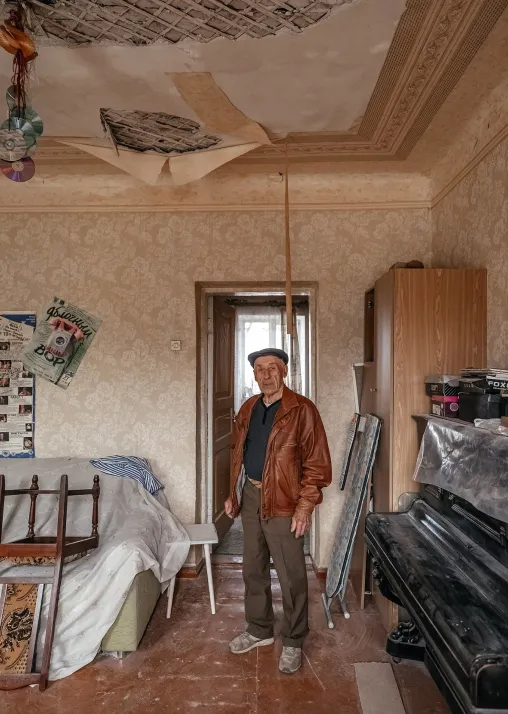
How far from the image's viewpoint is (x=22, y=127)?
1816mm

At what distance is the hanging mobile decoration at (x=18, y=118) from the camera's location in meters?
1.78

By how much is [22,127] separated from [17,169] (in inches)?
6.7

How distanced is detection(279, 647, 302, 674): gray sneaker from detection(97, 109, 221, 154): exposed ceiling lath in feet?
9.17

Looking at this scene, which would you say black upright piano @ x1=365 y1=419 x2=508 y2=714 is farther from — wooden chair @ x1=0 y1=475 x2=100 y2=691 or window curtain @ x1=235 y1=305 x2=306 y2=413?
window curtain @ x1=235 y1=305 x2=306 y2=413

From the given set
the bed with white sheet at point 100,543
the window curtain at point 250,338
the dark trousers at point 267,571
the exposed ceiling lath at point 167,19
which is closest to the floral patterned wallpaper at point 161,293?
the bed with white sheet at point 100,543

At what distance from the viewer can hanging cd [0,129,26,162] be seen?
1.80 meters

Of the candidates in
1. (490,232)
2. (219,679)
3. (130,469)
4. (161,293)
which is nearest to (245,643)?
(219,679)

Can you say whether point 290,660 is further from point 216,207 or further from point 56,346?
point 216,207

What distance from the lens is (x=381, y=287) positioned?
295 centimetres

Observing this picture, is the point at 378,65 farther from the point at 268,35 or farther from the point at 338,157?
the point at 338,157

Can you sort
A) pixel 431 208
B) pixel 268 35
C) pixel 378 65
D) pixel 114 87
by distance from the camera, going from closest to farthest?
1. pixel 268 35
2. pixel 378 65
3. pixel 114 87
4. pixel 431 208

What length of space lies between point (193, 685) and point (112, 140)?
2909 millimetres

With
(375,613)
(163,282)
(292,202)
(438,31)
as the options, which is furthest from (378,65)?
(375,613)

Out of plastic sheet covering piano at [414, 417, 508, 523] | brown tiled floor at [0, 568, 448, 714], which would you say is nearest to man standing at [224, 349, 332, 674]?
brown tiled floor at [0, 568, 448, 714]
